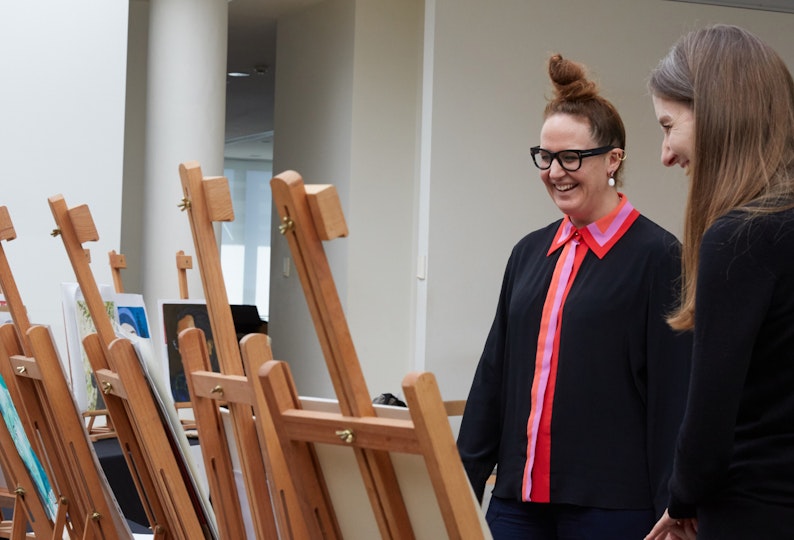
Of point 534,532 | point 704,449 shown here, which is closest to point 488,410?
point 534,532

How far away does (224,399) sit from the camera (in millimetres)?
1587

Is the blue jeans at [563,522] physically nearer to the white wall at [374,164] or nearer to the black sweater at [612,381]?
the black sweater at [612,381]

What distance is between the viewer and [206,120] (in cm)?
621

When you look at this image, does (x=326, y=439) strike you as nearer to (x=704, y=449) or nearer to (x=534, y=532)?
(x=704, y=449)

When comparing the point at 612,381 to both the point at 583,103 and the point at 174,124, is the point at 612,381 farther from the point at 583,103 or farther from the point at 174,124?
the point at 174,124

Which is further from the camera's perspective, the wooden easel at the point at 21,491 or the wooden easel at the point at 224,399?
the wooden easel at the point at 21,491

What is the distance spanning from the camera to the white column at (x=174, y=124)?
6133 millimetres

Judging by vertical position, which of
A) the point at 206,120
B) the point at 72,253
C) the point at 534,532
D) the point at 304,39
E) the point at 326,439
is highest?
the point at 304,39

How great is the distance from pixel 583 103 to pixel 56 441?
126 cm

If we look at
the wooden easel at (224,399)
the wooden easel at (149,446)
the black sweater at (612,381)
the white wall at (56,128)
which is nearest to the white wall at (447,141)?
the white wall at (56,128)

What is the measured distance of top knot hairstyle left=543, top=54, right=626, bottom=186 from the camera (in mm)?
2053

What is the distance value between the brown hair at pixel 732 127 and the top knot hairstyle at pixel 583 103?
57cm

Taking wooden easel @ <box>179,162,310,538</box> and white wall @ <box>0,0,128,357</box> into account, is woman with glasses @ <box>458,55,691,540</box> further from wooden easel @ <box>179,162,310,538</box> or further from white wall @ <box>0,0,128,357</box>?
white wall @ <box>0,0,128,357</box>

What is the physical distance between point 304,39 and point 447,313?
2.58 m
